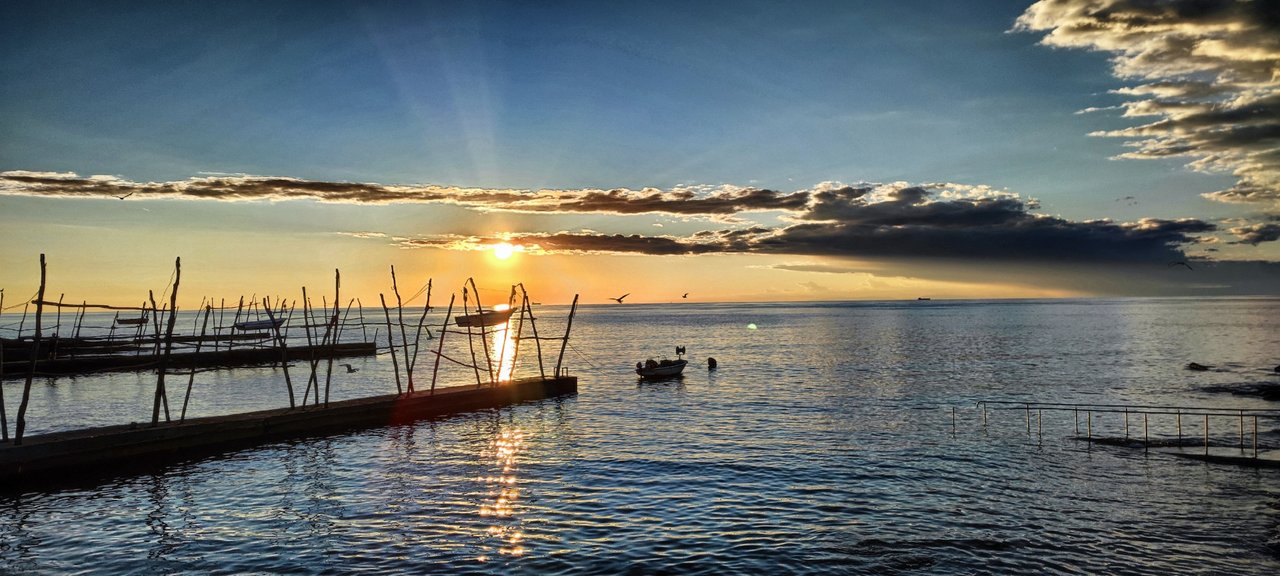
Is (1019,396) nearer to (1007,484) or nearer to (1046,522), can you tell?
(1007,484)

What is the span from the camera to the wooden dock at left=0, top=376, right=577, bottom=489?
2973cm

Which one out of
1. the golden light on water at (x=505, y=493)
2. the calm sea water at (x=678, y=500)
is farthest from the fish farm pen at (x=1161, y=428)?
the golden light on water at (x=505, y=493)

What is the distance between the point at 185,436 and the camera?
3497 centimetres

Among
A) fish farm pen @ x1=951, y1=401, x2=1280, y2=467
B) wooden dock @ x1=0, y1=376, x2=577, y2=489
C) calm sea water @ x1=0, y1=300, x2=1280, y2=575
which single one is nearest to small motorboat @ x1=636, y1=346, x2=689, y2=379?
calm sea water @ x1=0, y1=300, x2=1280, y2=575

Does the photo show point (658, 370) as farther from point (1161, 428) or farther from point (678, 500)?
point (678, 500)

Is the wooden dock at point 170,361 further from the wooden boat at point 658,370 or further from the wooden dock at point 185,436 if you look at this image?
the wooden boat at point 658,370

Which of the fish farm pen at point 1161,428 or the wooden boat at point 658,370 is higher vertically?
the wooden boat at point 658,370

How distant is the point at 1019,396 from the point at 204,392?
67827mm

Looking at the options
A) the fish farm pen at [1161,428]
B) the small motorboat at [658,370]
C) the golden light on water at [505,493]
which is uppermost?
the small motorboat at [658,370]

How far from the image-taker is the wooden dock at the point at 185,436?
97.6 feet

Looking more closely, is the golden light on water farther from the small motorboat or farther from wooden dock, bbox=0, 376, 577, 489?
the small motorboat

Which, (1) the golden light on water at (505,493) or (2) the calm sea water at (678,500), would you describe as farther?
(1) the golden light on water at (505,493)

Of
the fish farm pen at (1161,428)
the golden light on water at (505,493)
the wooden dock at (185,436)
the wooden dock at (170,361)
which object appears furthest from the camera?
the wooden dock at (170,361)

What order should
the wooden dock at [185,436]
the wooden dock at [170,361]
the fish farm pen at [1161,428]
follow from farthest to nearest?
the wooden dock at [170,361] < the fish farm pen at [1161,428] < the wooden dock at [185,436]
